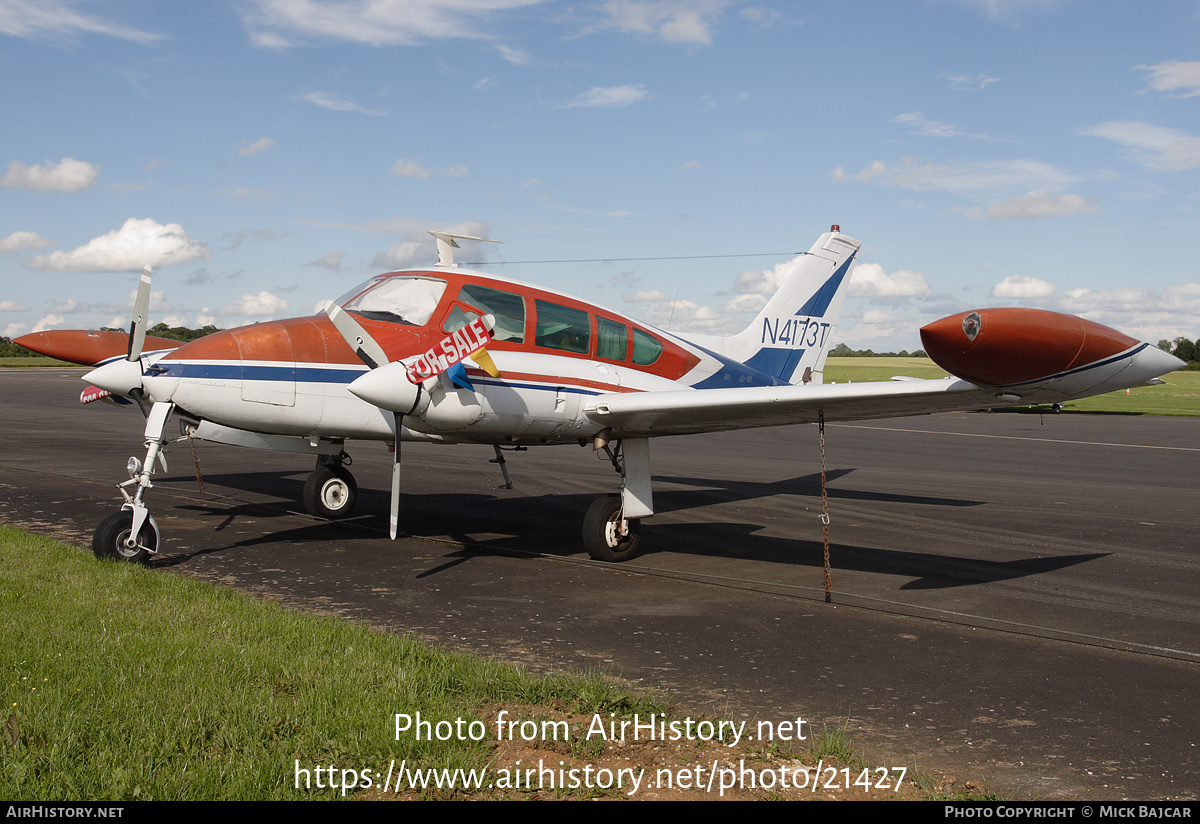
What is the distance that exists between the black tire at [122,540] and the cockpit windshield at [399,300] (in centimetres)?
299

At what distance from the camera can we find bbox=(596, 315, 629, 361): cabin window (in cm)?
987

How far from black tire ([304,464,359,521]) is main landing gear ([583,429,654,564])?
408 cm

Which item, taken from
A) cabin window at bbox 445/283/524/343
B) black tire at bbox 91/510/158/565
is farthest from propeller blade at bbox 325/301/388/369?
black tire at bbox 91/510/158/565

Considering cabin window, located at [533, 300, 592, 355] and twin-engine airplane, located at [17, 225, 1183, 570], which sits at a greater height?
cabin window, located at [533, 300, 592, 355]

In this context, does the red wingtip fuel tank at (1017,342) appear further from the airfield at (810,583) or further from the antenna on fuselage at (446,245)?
the antenna on fuselage at (446,245)

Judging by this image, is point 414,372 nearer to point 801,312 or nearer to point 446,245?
point 446,245

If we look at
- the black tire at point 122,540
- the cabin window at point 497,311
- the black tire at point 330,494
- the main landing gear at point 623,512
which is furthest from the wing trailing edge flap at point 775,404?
the black tire at point 122,540

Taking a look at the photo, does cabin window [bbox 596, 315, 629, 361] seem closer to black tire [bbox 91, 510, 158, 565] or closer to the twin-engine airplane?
the twin-engine airplane

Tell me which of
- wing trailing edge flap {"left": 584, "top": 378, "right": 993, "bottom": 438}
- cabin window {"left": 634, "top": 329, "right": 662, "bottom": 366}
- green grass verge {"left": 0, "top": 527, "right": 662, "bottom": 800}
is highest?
cabin window {"left": 634, "top": 329, "right": 662, "bottom": 366}

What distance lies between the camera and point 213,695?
184 inches

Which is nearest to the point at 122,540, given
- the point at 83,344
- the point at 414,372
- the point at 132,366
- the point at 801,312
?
the point at 132,366

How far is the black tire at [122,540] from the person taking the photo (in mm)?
8203

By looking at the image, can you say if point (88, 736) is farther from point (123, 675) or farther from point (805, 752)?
point (805, 752)
